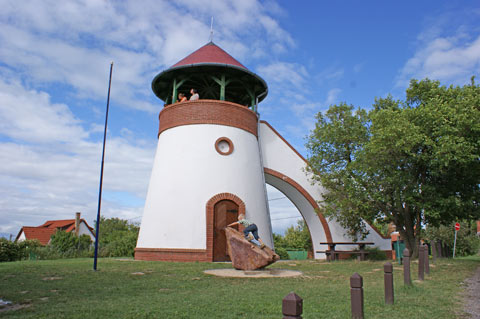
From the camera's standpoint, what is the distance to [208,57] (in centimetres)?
1886

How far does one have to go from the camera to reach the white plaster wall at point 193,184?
53.8 ft

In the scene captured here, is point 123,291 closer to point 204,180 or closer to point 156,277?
point 156,277

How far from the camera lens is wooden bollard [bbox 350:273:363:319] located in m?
5.09

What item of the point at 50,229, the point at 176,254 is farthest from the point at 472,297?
the point at 50,229

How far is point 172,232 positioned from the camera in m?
16.4

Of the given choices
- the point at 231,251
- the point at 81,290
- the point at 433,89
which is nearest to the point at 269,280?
the point at 231,251

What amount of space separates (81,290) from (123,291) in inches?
35.0

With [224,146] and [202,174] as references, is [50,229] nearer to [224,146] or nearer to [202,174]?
[202,174]

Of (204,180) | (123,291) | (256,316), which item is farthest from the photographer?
(204,180)

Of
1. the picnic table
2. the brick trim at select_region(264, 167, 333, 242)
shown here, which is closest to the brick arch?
the brick trim at select_region(264, 167, 333, 242)

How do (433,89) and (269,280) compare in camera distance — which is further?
(433,89)

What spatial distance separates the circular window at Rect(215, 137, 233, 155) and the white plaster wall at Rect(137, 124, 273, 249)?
7.0 inches

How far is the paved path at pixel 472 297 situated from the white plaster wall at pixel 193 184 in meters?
9.36

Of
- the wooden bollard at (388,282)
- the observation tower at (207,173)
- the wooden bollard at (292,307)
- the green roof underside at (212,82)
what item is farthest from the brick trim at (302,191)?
the wooden bollard at (292,307)
